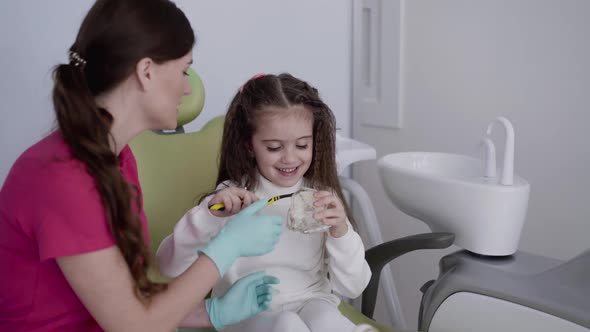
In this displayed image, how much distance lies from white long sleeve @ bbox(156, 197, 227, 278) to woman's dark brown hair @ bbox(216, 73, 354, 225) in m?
0.12

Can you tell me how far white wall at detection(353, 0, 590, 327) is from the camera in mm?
1438

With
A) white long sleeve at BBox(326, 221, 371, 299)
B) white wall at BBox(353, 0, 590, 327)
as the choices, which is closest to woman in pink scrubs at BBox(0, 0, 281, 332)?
white long sleeve at BBox(326, 221, 371, 299)

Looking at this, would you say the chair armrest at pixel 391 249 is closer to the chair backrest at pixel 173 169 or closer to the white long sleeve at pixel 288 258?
the white long sleeve at pixel 288 258

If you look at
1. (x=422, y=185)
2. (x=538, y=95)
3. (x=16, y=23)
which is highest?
(x=16, y=23)

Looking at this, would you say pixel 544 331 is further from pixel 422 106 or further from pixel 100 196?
pixel 422 106

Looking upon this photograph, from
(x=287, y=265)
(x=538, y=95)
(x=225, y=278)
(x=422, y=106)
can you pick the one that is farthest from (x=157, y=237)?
(x=538, y=95)

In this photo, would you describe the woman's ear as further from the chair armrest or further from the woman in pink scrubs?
the chair armrest

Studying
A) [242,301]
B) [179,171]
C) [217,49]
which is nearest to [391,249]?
[242,301]

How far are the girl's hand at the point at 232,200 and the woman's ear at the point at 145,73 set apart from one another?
1.01 feet

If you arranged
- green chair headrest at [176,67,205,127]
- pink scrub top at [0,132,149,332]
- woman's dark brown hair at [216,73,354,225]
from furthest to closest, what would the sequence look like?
green chair headrest at [176,67,205,127] < woman's dark brown hair at [216,73,354,225] < pink scrub top at [0,132,149,332]

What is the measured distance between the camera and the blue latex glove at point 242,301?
1070 millimetres

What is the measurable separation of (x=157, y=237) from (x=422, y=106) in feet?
3.17

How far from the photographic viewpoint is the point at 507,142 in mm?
1141

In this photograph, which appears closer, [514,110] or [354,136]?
[514,110]
